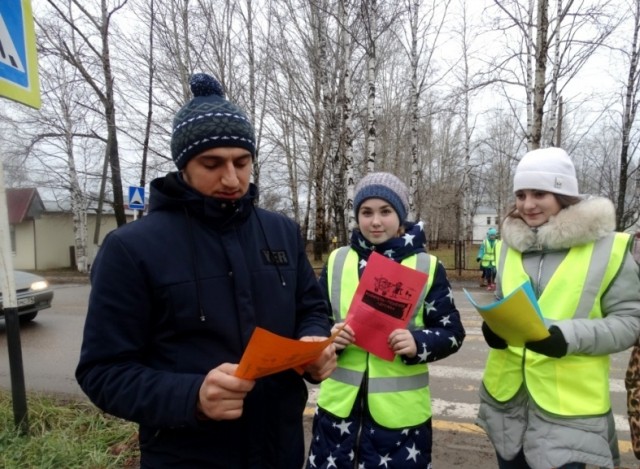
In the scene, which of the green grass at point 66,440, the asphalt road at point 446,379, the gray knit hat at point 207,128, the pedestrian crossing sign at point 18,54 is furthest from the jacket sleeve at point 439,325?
the pedestrian crossing sign at point 18,54

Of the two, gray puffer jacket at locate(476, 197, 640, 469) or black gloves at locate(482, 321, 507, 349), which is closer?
gray puffer jacket at locate(476, 197, 640, 469)

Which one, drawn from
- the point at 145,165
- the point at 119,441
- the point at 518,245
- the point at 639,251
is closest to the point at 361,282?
the point at 518,245

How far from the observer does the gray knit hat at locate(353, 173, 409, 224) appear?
2270mm

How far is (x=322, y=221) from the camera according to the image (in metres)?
20.2

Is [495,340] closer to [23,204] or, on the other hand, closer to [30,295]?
[30,295]

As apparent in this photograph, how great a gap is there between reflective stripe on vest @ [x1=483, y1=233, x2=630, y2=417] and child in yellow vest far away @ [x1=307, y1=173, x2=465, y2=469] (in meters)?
0.43

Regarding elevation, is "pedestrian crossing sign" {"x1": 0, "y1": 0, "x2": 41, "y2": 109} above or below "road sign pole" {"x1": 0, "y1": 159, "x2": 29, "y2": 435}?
above

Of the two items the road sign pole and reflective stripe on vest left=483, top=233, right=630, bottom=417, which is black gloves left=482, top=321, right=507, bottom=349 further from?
the road sign pole

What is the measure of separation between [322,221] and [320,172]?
2.85 metres

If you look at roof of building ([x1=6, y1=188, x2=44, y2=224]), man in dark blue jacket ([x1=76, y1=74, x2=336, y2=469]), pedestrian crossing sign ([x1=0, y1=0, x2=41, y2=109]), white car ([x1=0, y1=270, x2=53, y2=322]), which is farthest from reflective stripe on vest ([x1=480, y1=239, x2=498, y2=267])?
roof of building ([x1=6, y1=188, x2=44, y2=224])

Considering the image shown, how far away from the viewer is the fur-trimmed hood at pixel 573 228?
186 centimetres

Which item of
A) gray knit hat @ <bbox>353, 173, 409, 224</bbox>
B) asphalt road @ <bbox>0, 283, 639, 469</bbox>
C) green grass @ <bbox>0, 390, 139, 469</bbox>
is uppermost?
gray knit hat @ <bbox>353, 173, 409, 224</bbox>

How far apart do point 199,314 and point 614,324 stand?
5.23ft

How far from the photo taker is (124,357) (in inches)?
50.8
